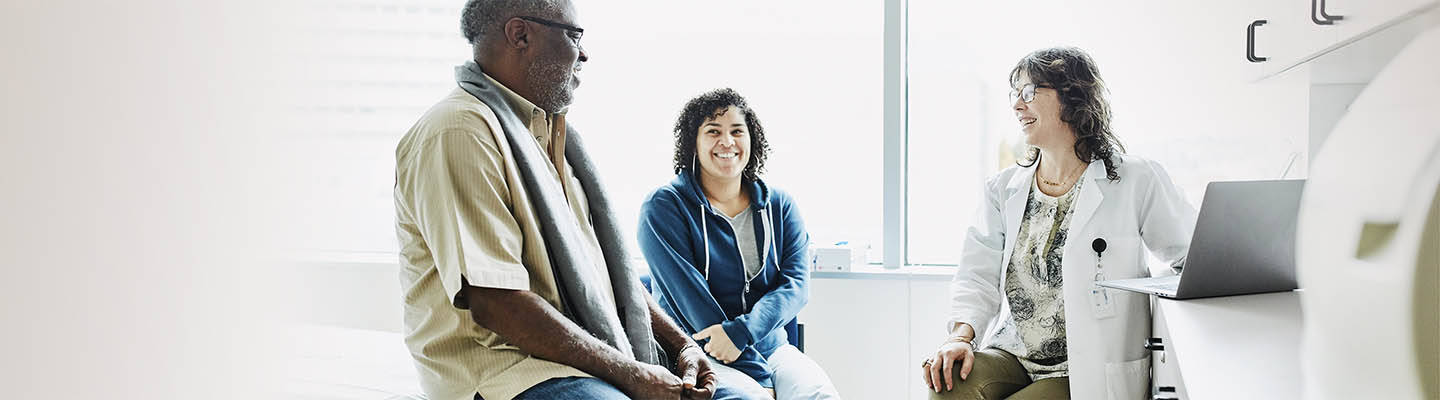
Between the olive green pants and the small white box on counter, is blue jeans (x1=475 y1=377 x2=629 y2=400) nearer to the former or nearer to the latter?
the olive green pants

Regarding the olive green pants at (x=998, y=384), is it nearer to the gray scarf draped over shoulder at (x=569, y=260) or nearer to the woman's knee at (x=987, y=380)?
the woman's knee at (x=987, y=380)

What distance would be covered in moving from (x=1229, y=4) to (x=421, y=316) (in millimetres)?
1982

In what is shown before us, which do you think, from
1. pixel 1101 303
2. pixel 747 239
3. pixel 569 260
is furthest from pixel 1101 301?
pixel 569 260

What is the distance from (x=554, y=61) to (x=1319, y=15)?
40.5 inches

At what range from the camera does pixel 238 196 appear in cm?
110

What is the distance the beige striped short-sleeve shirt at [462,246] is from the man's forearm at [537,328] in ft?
0.06

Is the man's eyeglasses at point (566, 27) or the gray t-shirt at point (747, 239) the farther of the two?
the gray t-shirt at point (747, 239)

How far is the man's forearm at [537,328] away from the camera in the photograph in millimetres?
1259

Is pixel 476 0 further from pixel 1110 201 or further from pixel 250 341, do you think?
pixel 1110 201

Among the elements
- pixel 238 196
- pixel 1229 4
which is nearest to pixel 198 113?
pixel 238 196

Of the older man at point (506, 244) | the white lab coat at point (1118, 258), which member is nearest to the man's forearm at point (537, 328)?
the older man at point (506, 244)

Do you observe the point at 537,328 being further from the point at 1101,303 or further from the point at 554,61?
the point at 1101,303

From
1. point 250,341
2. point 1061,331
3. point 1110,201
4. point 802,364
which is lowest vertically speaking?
point 802,364

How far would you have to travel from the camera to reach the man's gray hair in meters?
1.39
